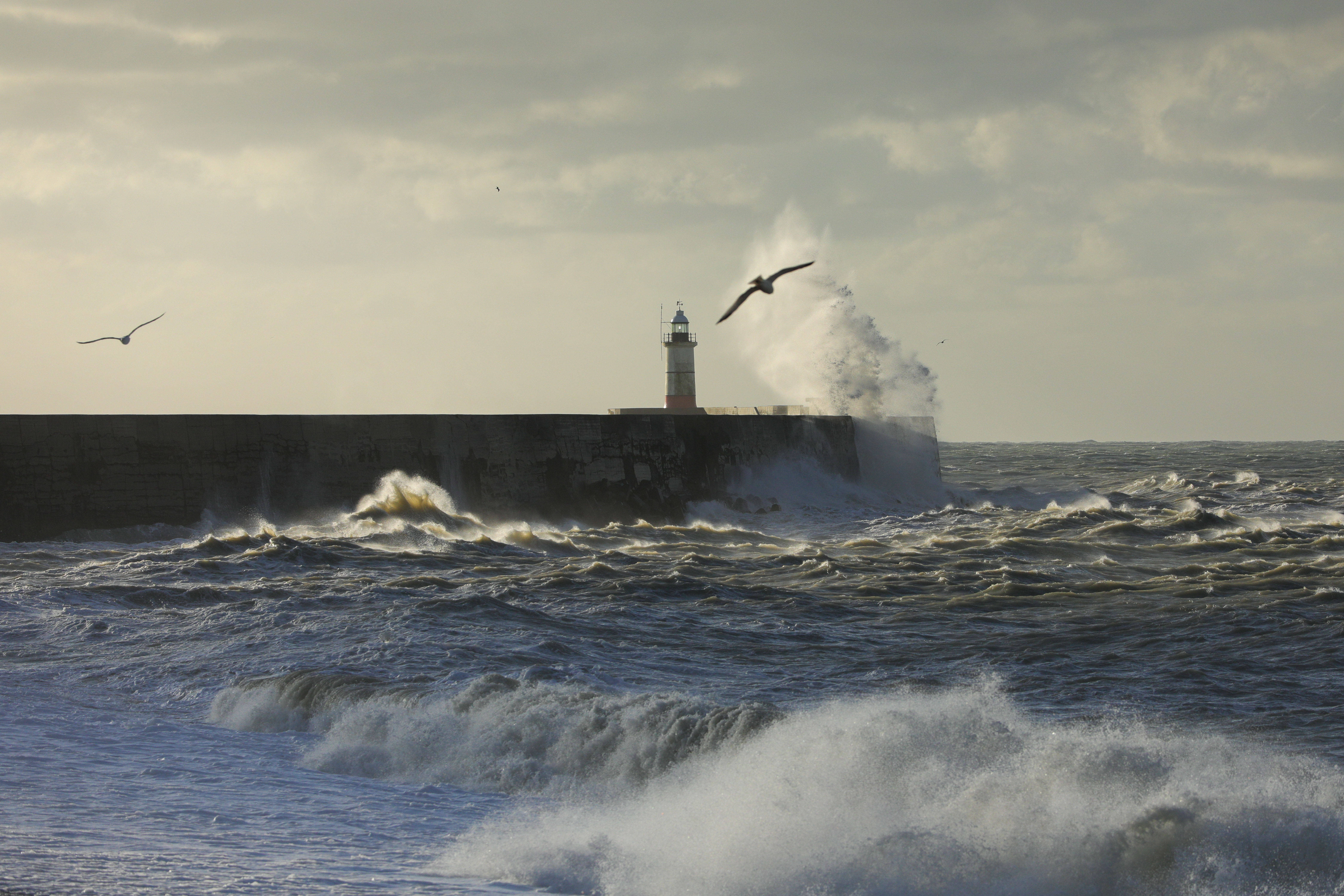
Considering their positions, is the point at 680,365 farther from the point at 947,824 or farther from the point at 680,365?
the point at 947,824

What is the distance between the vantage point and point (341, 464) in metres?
14.8

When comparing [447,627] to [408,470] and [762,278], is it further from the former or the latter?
[408,470]

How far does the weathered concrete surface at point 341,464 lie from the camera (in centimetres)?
1289

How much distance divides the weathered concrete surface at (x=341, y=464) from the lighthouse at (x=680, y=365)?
293 inches

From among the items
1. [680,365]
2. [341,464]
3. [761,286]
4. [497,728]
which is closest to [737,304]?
[761,286]

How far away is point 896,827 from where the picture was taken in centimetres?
448

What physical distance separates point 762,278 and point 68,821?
219 inches

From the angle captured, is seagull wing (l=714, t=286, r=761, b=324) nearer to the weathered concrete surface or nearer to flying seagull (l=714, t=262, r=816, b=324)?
flying seagull (l=714, t=262, r=816, b=324)

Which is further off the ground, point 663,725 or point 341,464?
point 341,464

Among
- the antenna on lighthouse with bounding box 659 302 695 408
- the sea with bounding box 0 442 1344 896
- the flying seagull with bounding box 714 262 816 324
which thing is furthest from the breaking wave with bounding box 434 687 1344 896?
the antenna on lighthouse with bounding box 659 302 695 408

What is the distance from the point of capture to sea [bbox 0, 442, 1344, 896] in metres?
4.19

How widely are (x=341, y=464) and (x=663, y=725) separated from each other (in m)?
10.0

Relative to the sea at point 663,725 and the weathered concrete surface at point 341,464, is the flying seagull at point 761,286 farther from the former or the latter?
the weathered concrete surface at point 341,464

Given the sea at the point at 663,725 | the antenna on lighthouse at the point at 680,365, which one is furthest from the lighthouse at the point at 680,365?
the sea at the point at 663,725
